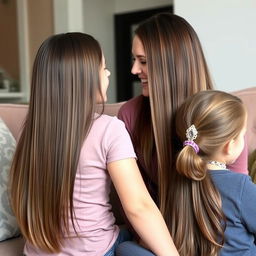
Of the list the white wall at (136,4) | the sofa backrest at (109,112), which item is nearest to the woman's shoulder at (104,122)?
the sofa backrest at (109,112)

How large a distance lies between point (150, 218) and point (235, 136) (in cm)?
30

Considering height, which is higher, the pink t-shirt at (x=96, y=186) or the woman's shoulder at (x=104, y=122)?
the woman's shoulder at (x=104, y=122)

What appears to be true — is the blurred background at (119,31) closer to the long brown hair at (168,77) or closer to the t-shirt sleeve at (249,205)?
the long brown hair at (168,77)

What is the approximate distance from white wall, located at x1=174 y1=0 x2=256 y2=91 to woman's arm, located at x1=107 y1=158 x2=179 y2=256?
1.27 metres

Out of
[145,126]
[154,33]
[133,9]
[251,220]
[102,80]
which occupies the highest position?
[133,9]

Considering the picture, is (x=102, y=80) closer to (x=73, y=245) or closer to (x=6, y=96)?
(x=73, y=245)

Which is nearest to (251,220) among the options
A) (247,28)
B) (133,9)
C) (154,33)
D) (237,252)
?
(237,252)

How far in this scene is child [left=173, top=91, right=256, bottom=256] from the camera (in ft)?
3.46

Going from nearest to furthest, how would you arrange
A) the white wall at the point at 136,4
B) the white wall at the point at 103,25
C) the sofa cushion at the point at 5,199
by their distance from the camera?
the sofa cushion at the point at 5,199
the white wall at the point at 136,4
the white wall at the point at 103,25

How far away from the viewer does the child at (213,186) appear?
1.06 m

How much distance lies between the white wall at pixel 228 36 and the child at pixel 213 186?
1.12m

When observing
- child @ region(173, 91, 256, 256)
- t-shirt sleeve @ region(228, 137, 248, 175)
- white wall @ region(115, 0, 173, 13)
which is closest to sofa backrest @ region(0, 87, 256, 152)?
t-shirt sleeve @ region(228, 137, 248, 175)

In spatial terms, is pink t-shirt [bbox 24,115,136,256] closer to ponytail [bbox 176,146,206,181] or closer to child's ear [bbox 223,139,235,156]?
ponytail [bbox 176,146,206,181]

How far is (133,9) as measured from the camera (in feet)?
15.7
